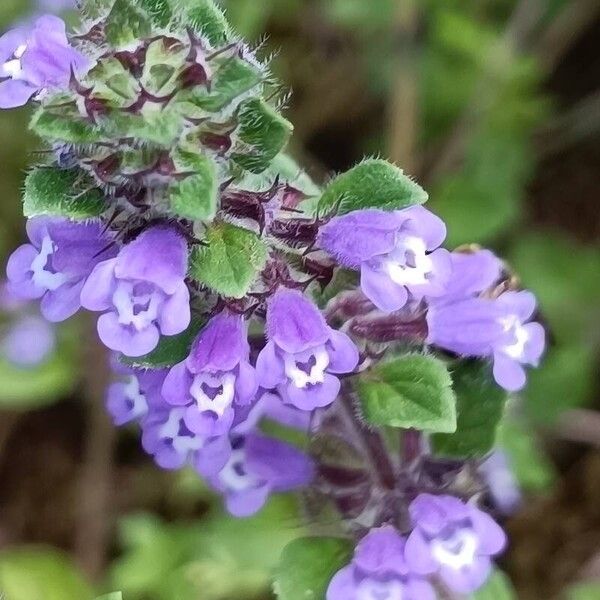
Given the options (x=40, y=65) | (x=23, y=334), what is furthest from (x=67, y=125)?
(x=23, y=334)

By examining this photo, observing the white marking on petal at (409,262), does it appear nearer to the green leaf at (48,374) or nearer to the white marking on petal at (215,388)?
the white marking on petal at (215,388)

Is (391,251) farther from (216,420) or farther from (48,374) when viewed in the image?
(48,374)

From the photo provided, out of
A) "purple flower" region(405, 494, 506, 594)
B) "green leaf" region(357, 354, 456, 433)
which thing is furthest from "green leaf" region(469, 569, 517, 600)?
"green leaf" region(357, 354, 456, 433)

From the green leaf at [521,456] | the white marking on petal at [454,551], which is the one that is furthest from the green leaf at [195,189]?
the green leaf at [521,456]

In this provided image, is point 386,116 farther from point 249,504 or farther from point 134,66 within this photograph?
point 134,66

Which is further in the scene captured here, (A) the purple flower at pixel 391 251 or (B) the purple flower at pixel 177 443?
(B) the purple flower at pixel 177 443

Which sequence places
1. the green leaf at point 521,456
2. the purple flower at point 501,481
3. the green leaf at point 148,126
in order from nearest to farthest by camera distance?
1. the green leaf at point 148,126
2. the purple flower at point 501,481
3. the green leaf at point 521,456
